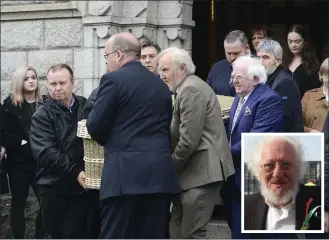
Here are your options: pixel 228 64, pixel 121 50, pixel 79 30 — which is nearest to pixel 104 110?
pixel 121 50

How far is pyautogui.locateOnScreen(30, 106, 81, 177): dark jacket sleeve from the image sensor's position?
8.59m

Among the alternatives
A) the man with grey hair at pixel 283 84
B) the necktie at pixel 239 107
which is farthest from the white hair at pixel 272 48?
the necktie at pixel 239 107

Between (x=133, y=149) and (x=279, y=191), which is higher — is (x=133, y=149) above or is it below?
above

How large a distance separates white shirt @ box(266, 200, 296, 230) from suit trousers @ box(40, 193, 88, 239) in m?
2.53

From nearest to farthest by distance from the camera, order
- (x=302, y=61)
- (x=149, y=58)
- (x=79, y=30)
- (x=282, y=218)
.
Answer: (x=282, y=218)
(x=149, y=58)
(x=302, y=61)
(x=79, y=30)

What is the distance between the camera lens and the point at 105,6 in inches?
439

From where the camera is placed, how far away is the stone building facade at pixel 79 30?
11.2 meters

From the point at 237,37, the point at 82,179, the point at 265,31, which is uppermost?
the point at 265,31

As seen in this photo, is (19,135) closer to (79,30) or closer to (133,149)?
(79,30)

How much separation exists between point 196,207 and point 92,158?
0.89m

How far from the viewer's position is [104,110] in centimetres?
746

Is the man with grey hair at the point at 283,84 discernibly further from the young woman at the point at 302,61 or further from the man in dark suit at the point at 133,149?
the man in dark suit at the point at 133,149

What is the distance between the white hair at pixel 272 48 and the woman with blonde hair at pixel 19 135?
2.57 m

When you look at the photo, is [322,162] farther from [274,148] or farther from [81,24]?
[81,24]
